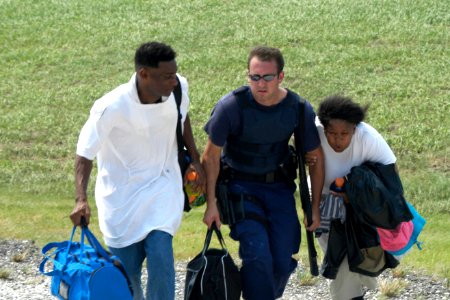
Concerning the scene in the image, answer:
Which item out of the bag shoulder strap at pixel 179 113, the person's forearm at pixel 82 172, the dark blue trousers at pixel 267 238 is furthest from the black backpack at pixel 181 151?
the person's forearm at pixel 82 172

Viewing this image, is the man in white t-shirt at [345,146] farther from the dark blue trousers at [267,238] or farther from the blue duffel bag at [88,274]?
the blue duffel bag at [88,274]

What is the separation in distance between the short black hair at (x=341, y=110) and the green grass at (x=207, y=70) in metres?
2.32

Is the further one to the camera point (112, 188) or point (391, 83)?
point (391, 83)

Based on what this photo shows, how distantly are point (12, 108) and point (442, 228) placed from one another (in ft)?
27.2

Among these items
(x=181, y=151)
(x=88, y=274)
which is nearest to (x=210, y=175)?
(x=181, y=151)

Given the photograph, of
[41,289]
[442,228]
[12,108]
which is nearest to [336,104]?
[41,289]

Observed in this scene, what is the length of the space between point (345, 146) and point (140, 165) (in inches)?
49.2

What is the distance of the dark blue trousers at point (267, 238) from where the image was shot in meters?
6.13

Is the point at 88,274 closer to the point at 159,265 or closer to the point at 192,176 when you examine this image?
the point at 159,265

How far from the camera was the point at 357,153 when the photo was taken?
6.32 metres

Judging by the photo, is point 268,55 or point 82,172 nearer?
point 82,172

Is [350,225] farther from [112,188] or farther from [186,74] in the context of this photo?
[186,74]

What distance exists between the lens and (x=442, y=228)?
9914 mm

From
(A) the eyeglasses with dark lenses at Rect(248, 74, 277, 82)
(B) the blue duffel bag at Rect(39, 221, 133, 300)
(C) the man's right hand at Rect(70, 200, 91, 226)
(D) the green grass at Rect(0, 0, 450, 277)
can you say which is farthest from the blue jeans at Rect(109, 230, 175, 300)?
(D) the green grass at Rect(0, 0, 450, 277)
